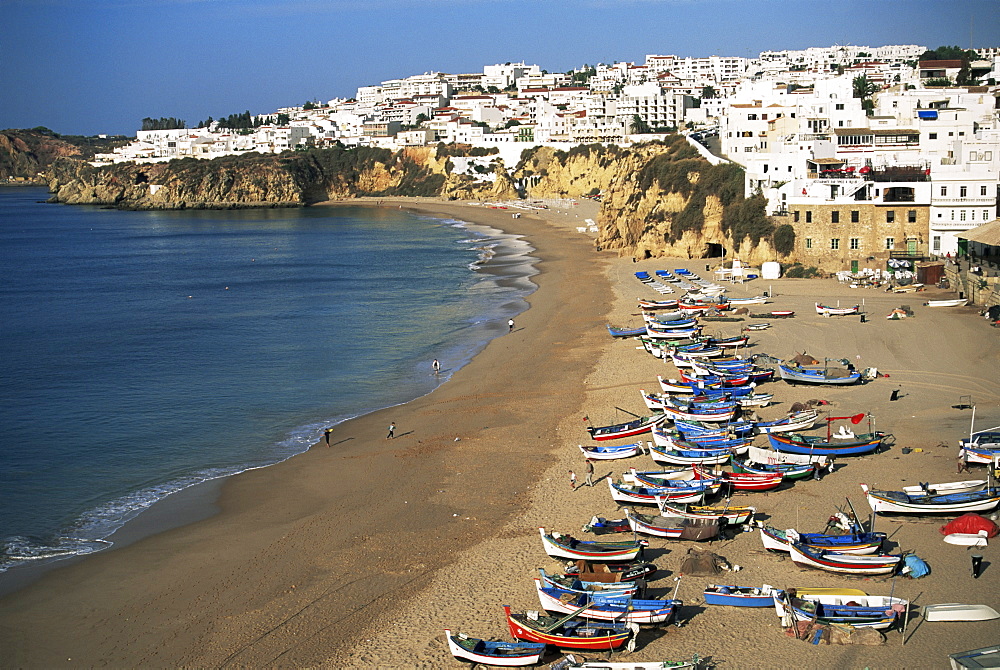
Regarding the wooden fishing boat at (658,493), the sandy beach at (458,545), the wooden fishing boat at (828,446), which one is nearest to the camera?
the sandy beach at (458,545)

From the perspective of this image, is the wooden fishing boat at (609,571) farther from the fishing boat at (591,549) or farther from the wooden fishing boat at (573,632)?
the wooden fishing boat at (573,632)

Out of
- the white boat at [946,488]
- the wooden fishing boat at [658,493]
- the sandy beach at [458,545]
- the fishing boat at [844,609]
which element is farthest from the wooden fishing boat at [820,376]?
the fishing boat at [844,609]

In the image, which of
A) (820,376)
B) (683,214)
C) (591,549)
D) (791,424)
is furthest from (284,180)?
(591,549)

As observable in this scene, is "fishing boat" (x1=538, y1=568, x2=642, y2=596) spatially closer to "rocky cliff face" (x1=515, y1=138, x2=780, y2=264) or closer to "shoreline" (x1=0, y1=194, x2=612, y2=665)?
"shoreline" (x1=0, y1=194, x2=612, y2=665)

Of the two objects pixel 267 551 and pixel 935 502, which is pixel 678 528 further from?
pixel 267 551

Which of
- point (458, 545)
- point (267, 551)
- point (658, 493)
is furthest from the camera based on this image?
point (658, 493)

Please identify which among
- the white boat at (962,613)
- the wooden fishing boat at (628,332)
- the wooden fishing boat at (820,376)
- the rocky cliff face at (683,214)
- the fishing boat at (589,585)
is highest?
the rocky cliff face at (683,214)
